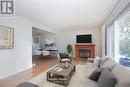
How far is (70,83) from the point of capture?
2.70 meters

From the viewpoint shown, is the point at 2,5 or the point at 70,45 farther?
the point at 70,45

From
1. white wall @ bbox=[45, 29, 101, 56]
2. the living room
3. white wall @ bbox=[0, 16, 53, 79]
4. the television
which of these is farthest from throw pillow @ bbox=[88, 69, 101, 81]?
white wall @ bbox=[45, 29, 101, 56]

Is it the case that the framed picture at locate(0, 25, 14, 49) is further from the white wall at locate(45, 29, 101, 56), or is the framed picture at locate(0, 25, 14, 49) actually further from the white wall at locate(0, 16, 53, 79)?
the white wall at locate(45, 29, 101, 56)

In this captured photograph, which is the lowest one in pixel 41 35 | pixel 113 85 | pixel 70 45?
pixel 113 85

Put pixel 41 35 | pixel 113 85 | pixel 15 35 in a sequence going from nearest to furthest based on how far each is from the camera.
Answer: pixel 113 85 < pixel 15 35 < pixel 41 35

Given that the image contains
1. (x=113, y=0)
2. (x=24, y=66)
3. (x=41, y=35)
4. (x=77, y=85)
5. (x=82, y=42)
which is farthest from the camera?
(x=41, y=35)

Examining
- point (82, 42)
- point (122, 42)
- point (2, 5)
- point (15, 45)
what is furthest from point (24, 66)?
point (82, 42)

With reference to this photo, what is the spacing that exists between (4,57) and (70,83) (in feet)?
7.86

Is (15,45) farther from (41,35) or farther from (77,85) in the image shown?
(41,35)

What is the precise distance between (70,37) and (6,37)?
5.78 metres

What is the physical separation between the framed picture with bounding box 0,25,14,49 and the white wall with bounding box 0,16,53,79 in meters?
0.14

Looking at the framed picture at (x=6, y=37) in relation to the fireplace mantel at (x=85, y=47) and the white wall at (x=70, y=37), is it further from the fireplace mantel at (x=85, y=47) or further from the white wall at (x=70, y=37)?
the white wall at (x=70, y=37)

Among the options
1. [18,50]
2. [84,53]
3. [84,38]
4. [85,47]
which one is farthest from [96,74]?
[84,53]

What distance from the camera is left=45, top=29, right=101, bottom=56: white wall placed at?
845 centimetres
